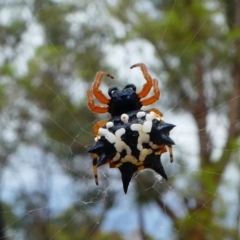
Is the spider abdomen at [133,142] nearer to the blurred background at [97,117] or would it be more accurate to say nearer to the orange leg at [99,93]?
the orange leg at [99,93]

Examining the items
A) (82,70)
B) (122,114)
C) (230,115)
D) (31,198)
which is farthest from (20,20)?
(122,114)

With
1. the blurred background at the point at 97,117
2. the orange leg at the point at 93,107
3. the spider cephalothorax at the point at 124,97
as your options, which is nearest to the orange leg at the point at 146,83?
the spider cephalothorax at the point at 124,97

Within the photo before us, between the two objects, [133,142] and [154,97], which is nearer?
[133,142]

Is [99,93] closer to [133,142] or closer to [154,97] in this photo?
[154,97]

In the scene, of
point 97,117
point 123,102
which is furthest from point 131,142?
point 97,117

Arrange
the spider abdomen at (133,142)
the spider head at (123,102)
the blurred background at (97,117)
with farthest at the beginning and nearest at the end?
1. the blurred background at (97,117)
2. the spider head at (123,102)
3. the spider abdomen at (133,142)

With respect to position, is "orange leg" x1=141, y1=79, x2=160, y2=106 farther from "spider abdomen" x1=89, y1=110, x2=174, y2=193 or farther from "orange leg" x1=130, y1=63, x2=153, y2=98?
"spider abdomen" x1=89, y1=110, x2=174, y2=193

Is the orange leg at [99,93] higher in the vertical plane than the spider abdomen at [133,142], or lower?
higher
